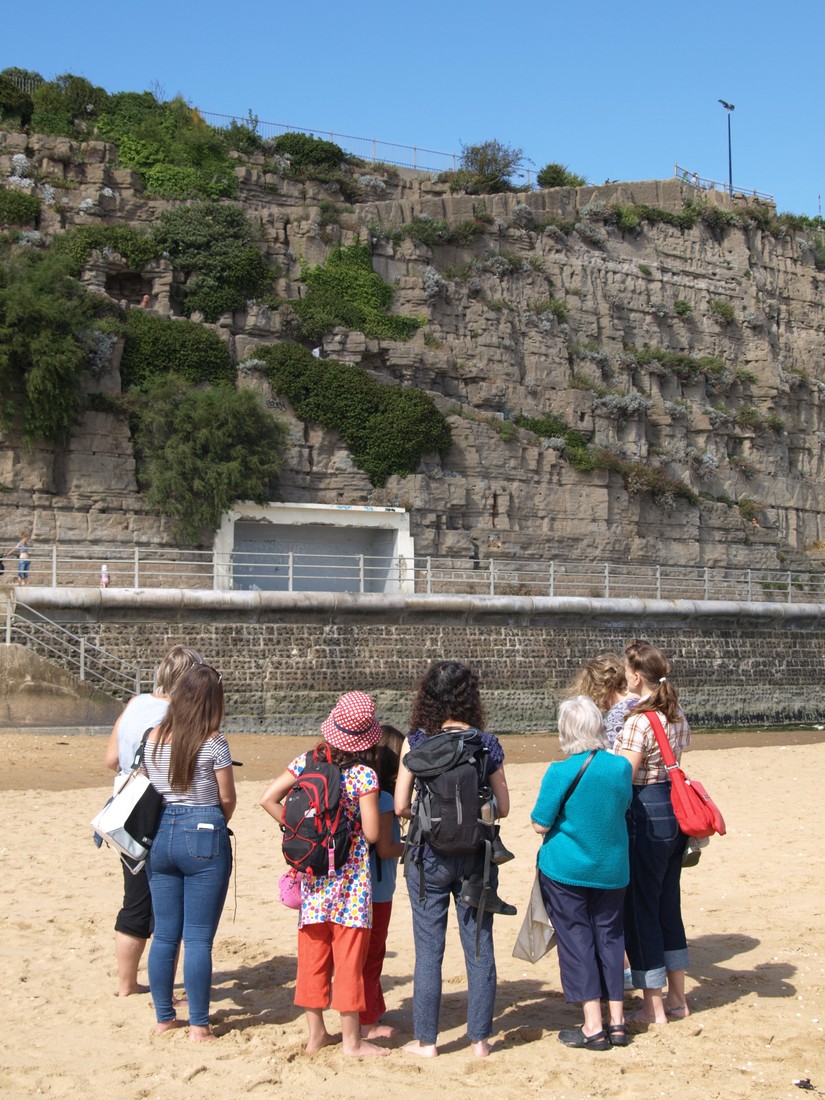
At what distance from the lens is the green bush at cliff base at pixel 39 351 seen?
22.2 meters

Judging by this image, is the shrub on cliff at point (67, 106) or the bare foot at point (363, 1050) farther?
the shrub on cliff at point (67, 106)

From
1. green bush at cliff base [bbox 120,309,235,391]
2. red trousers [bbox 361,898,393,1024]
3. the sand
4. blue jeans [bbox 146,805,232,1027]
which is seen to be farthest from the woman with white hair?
green bush at cliff base [bbox 120,309,235,391]

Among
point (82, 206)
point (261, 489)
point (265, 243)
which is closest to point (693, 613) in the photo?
point (261, 489)

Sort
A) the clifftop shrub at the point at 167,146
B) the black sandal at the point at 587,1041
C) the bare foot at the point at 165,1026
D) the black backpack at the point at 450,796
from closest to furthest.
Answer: the black backpack at the point at 450,796, the black sandal at the point at 587,1041, the bare foot at the point at 165,1026, the clifftop shrub at the point at 167,146

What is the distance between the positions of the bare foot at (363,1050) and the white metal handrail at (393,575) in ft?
50.8

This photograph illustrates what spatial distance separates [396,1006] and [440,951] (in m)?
1.00

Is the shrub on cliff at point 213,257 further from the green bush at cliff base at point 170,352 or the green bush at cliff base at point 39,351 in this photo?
the green bush at cliff base at point 39,351

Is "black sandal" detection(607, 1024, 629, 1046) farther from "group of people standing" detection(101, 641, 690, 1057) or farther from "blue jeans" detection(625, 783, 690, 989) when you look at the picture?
"blue jeans" detection(625, 783, 690, 989)

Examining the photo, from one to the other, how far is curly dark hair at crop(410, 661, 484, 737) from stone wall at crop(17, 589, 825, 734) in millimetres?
13739

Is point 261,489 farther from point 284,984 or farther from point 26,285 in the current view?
point 284,984

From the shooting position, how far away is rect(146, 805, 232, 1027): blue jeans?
16.5 feet

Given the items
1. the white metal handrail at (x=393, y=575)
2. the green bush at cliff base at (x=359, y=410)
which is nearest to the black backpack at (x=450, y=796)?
the white metal handrail at (x=393, y=575)

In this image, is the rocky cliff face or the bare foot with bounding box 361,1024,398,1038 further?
the rocky cliff face

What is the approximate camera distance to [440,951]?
194 inches
